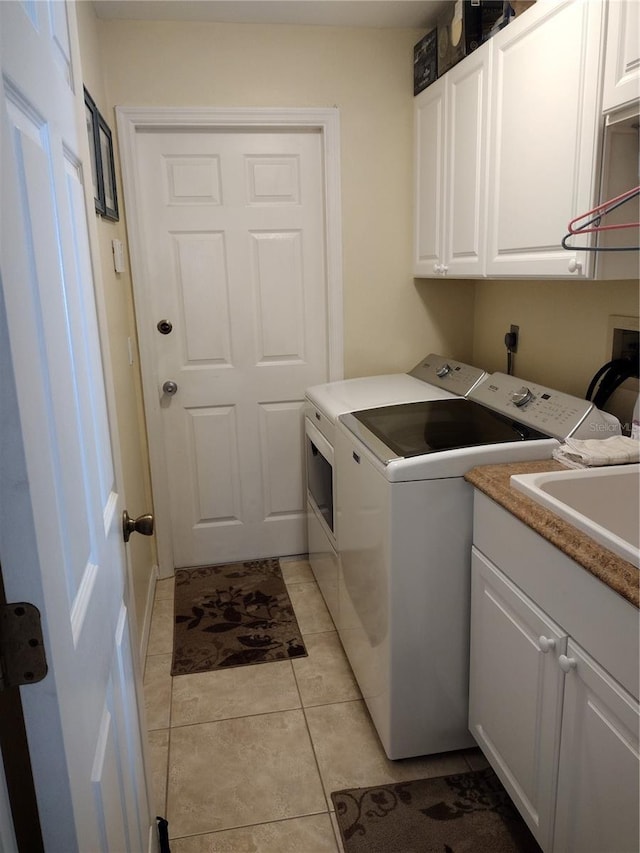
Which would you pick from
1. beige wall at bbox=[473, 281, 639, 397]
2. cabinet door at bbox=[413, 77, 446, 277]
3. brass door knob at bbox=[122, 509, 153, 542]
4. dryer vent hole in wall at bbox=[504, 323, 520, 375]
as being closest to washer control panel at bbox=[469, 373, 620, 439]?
beige wall at bbox=[473, 281, 639, 397]

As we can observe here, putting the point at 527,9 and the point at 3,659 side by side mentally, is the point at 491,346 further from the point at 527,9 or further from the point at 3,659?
the point at 3,659

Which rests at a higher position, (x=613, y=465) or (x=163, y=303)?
(x=163, y=303)

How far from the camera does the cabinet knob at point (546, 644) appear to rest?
1300 millimetres

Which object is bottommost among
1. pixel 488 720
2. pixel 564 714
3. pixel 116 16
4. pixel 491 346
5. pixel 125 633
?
pixel 488 720

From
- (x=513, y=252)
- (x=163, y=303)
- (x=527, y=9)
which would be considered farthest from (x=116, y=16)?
(x=513, y=252)

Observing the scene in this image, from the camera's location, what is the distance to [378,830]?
165cm

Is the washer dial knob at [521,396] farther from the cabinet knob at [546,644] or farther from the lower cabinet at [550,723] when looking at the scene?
the cabinet knob at [546,644]

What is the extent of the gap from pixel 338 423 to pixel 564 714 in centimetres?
121

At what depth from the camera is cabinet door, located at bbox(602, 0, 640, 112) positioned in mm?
1409

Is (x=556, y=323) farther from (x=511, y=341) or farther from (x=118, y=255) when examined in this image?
(x=118, y=255)

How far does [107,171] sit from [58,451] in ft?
6.58

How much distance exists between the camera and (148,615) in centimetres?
266

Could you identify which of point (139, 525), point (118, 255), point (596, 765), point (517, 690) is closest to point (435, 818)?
point (517, 690)

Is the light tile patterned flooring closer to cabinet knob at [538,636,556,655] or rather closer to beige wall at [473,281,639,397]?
cabinet knob at [538,636,556,655]
